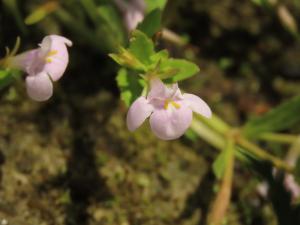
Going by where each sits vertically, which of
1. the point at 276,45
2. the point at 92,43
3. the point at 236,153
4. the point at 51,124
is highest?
the point at 276,45

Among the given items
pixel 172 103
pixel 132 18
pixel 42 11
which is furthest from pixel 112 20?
pixel 172 103

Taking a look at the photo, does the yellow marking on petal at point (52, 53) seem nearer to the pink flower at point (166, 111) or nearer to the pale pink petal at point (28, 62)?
the pale pink petal at point (28, 62)

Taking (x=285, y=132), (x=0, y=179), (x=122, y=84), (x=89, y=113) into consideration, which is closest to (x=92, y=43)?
(x=89, y=113)

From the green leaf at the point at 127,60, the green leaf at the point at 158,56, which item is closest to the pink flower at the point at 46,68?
the green leaf at the point at 127,60

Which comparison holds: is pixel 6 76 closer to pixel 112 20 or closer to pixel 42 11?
pixel 42 11

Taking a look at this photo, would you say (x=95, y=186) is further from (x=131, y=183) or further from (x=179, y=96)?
(x=179, y=96)

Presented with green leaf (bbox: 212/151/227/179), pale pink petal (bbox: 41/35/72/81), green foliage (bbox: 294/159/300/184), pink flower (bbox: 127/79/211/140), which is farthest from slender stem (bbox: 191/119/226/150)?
pale pink petal (bbox: 41/35/72/81)

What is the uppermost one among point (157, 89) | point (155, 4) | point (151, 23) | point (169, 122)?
point (155, 4)
